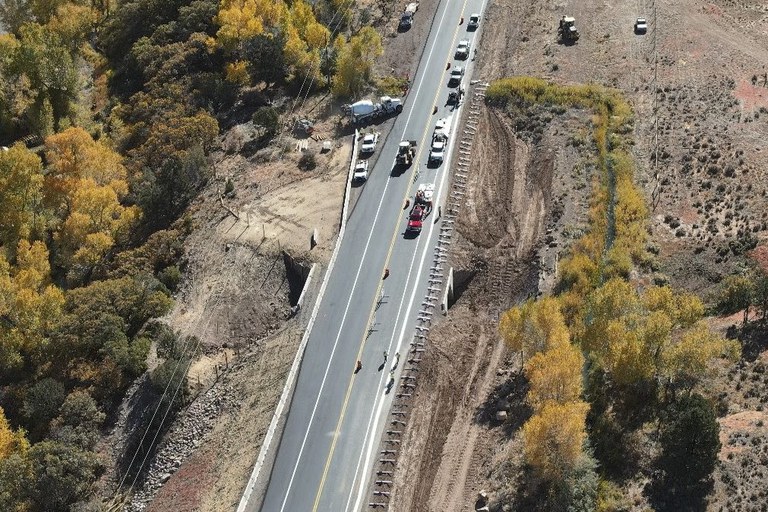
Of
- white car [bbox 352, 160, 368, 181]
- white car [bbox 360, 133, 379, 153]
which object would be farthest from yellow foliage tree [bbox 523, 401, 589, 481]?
white car [bbox 360, 133, 379, 153]

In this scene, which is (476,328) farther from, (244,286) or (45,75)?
(45,75)

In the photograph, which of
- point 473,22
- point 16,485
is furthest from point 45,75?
point 16,485

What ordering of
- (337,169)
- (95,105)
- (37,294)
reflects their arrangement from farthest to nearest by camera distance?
1. (95,105)
2. (337,169)
3. (37,294)

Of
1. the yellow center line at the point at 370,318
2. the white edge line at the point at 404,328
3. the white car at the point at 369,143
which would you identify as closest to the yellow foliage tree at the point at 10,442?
the yellow center line at the point at 370,318

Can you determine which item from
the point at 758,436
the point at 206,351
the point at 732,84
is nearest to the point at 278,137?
the point at 206,351

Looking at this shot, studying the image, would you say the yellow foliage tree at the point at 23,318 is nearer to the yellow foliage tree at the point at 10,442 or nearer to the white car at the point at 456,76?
the yellow foliage tree at the point at 10,442

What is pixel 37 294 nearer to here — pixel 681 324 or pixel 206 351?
pixel 206 351
